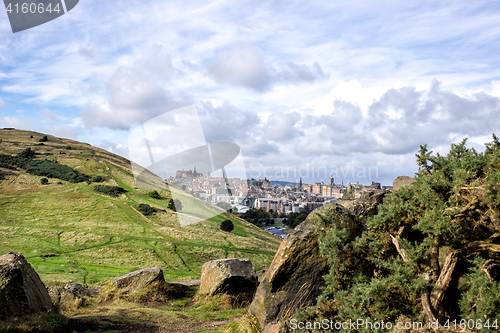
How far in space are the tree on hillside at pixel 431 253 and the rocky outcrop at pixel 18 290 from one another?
7.51 meters

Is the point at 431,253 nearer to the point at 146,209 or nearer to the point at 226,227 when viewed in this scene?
the point at 146,209

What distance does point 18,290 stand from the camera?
27.4ft

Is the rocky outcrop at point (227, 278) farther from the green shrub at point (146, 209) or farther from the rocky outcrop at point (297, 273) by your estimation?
the green shrub at point (146, 209)

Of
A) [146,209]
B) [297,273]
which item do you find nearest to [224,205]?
[146,209]

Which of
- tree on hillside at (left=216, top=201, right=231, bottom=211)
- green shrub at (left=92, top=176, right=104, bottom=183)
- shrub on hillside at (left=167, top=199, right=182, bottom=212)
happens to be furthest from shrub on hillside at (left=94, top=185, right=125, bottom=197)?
tree on hillside at (left=216, top=201, right=231, bottom=211)

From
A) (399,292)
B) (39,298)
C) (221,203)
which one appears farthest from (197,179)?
(399,292)

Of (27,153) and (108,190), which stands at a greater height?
(27,153)

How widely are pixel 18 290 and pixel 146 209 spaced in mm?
27617

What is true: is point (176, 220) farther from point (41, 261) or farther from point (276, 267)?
point (276, 267)

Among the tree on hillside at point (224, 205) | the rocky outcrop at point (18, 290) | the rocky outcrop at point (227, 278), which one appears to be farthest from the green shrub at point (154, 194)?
the rocky outcrop at point (18, 290)

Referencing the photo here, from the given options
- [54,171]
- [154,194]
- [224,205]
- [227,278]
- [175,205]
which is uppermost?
[54,171]

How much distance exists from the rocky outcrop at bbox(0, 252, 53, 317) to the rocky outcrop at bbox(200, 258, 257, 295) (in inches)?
268

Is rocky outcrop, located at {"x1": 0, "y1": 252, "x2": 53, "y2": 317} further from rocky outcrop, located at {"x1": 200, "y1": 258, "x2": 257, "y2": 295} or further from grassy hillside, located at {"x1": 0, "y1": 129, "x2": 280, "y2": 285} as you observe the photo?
grassy hillside, located at {"x1": 0, "y1": 129, "x2": 280, "y2": 285}

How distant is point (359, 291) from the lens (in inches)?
237
